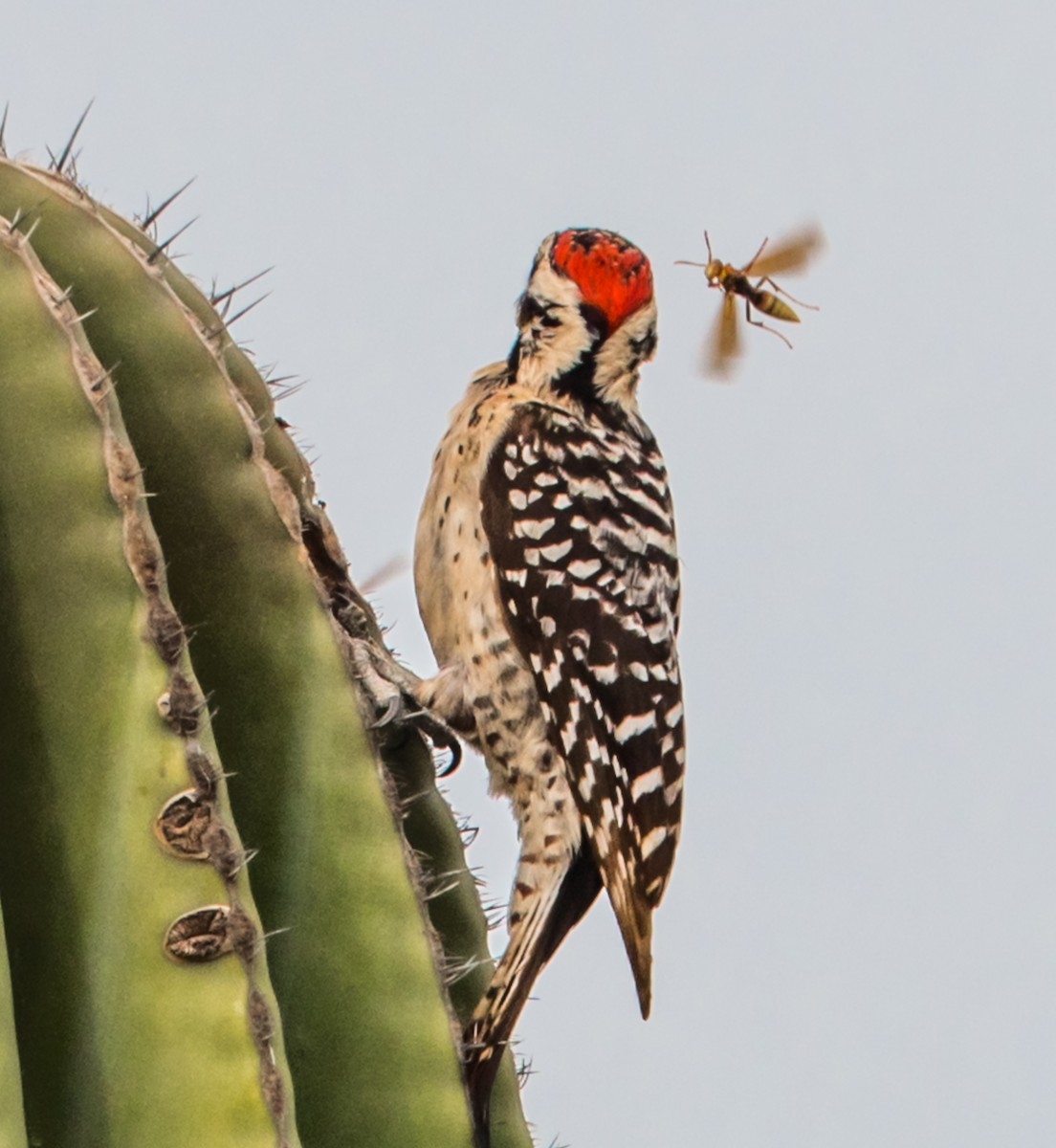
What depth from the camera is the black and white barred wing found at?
373 cm

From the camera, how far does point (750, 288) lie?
473 cm

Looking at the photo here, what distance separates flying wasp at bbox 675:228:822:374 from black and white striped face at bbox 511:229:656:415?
0.77 ft

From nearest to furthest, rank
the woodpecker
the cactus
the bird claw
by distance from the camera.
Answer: the cactus < the bird claw < the woodpecker

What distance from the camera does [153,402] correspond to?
2164mm

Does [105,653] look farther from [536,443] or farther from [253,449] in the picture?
[536,443]

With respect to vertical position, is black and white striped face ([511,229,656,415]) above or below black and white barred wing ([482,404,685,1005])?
above

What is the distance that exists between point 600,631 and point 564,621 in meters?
0.08

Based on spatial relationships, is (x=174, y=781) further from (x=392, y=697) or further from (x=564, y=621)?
(x=564, y=621)

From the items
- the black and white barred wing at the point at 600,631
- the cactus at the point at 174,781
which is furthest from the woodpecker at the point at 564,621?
the cactus at the point at 174,781

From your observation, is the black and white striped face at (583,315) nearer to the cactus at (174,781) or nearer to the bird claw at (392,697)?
the bird claw at (392,697)

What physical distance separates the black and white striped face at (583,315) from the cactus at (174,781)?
1.98m

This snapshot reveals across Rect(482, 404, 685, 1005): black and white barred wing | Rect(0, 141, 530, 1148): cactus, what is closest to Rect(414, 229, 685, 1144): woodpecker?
Rect(482, 404, 685, 1005): black and white barred wing

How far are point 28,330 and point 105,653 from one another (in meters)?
0.36

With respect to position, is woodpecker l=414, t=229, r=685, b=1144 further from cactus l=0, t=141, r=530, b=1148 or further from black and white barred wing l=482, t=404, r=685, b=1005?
cactus l=0, t=141, r=530, b=1148
